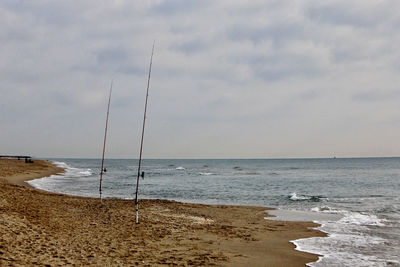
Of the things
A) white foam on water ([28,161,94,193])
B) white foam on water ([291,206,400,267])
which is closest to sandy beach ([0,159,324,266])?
white foam on water ([291,206,400,267])

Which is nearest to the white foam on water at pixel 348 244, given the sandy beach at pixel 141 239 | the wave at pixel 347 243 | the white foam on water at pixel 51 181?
the wave at pixel 347 243

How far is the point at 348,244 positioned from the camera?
38.1ft

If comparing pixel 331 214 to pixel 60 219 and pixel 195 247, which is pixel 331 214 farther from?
pixel 60 219

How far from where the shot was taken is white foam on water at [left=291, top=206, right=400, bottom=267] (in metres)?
9.53

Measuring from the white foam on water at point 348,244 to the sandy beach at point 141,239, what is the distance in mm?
574

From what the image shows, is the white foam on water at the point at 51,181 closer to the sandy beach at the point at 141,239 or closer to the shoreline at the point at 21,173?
the shoreline at the point at 21,173

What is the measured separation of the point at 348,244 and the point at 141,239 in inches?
283

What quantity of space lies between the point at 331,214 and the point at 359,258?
9.37 m

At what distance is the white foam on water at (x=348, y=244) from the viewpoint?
9.53m

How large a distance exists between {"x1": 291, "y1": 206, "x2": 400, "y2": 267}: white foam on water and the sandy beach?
57 cm

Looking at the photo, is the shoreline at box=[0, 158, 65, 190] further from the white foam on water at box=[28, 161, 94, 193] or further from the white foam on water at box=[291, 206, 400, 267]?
the white foam on water at box=[291, 206, 400, 267]

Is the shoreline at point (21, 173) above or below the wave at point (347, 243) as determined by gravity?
below

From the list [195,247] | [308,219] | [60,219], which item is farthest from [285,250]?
[60,219]

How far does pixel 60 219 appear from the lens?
12.5 metres
